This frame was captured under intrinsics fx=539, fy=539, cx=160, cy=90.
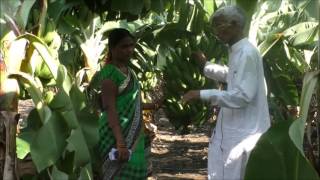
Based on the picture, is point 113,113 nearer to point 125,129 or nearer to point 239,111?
point 125,129

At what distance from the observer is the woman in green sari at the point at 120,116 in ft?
7.23

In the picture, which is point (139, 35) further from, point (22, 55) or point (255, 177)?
point (255, 177)

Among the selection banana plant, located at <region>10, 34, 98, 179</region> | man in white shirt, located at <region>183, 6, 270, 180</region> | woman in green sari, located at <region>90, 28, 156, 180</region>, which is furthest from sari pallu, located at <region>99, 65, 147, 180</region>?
banana plant, located at <region>10, 34, 98, 179</region>


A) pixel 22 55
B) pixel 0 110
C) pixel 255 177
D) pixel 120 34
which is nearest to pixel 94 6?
pixel 120 34

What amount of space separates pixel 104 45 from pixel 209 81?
4.04ft

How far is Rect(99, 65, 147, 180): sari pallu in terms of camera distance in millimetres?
2256

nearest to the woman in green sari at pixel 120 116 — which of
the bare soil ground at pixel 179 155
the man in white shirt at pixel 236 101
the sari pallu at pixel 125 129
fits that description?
the sari pallu at pixel 125 129

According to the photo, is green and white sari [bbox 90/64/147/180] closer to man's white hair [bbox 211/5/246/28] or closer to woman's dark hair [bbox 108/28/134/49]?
woman's dark hair [bbox 108/28/134/49]

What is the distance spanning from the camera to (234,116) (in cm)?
210

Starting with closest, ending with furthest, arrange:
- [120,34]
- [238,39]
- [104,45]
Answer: [238,39] → [120,34] → [104,45]

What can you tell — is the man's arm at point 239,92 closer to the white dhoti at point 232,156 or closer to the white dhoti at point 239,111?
the white dhoti at point 239,111

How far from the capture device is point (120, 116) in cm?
227

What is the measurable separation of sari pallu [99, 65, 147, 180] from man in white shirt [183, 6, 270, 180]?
1.10ft

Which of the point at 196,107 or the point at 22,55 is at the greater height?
the point at 22,55
